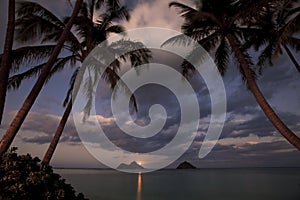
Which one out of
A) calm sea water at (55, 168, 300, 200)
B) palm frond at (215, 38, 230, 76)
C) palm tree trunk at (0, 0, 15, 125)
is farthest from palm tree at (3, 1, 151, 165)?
calm sea water at (55, 168, 300, 200)

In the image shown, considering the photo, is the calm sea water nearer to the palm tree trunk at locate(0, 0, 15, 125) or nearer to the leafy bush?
the palm tree trunk at locate(0, 0, 15, 125)

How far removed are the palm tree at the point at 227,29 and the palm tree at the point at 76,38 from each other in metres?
2.24

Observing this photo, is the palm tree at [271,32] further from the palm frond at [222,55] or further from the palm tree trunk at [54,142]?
the palm tree trunk at [54,142]

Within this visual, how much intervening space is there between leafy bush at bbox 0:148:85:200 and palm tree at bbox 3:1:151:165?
182 inches

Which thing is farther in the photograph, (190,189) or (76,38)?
(190,189)

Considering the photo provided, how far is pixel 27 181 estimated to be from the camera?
503 cm

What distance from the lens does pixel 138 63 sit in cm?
1204

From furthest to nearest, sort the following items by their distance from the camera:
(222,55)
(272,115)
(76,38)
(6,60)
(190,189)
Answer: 1. (190,189)
2. (222,55)
3. (76,38)
4. (272,115)
5. (6,60)

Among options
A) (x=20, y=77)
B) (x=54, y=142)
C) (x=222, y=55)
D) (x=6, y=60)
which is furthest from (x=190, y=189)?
(x=6, y=60)

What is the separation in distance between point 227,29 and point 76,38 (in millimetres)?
6090

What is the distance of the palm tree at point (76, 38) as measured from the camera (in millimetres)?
9898

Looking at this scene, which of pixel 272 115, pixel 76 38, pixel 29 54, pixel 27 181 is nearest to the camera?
pixel 27 181

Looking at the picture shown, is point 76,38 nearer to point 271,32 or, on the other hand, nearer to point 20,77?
point 20,77

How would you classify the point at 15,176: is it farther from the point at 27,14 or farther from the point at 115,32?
the point at 115,32
